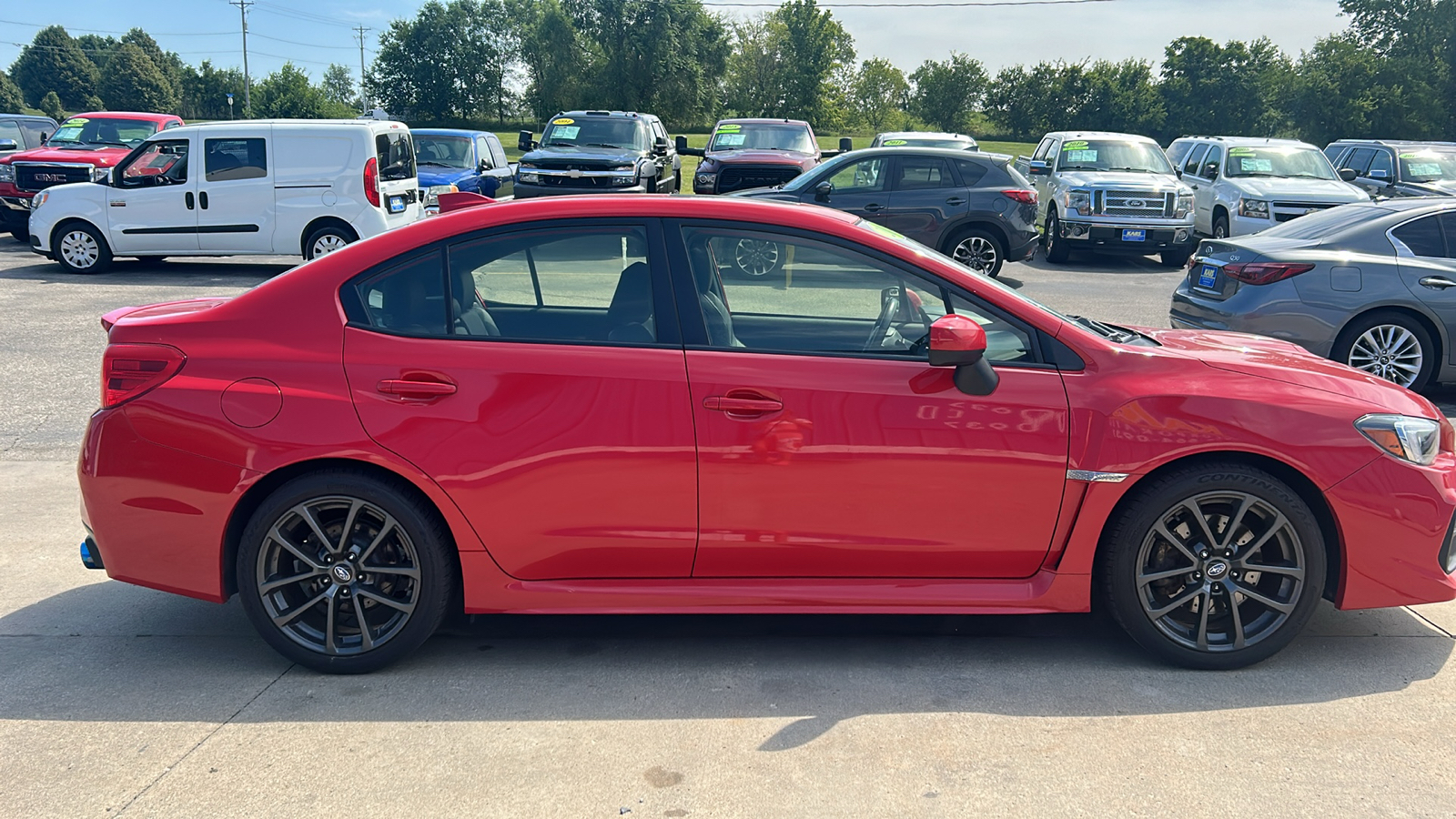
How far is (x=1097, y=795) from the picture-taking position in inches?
122

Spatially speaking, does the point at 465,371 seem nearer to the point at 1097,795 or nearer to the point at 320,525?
the point at 320,525

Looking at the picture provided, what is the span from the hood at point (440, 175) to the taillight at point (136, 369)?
45.1 feet

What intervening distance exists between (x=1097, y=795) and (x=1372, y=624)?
6.33ft

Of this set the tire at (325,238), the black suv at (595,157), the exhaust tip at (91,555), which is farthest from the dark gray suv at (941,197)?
the exhaust tip at (91,555)

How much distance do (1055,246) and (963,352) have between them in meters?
14.4

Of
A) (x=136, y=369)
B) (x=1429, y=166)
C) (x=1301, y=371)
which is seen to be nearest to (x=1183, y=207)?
(x=1429, y=166)

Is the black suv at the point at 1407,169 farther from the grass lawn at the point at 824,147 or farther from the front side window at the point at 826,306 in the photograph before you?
the front side window at the point at 826,306

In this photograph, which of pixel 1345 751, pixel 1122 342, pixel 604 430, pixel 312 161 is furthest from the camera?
pixel 312 161

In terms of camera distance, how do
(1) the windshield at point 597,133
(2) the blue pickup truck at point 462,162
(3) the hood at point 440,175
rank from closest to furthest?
(3) the hood at point 440,175 → (2) the blue pickup truck at point 462,162 → (1) the windshield at point 597,133

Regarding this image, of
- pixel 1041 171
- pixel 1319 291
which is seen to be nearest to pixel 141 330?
pixel 1319 291

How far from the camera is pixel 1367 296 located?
802cm

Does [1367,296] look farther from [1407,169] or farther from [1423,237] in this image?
[1407,169]

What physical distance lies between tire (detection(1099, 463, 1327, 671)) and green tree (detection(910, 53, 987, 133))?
201ft

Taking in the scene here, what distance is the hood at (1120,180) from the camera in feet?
54.2
